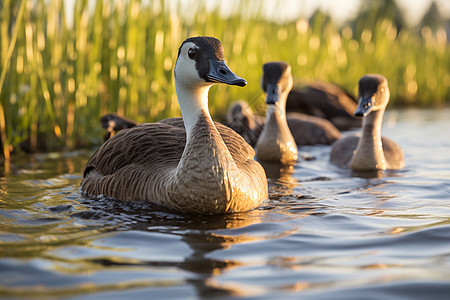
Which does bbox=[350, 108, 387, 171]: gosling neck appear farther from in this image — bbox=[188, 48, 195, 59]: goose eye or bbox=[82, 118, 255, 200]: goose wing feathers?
bbox=[188, 48, 195, 59]: goose eye

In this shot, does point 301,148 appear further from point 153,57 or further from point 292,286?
point 292,286

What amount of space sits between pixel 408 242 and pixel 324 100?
9580 millimetres

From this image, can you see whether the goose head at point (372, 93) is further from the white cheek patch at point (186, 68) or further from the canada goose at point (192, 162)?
the white cheek patch at point (186, 68)

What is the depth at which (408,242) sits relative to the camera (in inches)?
163

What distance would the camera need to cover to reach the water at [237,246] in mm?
3223

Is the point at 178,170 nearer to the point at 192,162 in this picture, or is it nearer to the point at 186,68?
the point at 192,162

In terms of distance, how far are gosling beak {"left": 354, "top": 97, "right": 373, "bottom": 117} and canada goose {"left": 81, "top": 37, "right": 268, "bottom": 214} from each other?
2.06 metres

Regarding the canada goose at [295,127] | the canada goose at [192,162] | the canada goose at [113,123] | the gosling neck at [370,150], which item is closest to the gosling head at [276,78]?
the canada goose at [295,127]

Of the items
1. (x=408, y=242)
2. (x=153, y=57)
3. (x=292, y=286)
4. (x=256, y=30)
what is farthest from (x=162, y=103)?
(x=292, y=286)

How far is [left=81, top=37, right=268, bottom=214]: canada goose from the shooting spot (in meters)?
4.77

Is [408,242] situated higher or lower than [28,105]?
lower

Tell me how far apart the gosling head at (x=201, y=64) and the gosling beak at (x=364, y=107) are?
9.33 ft

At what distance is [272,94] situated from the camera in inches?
304

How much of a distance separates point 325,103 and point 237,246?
32.6 ft
